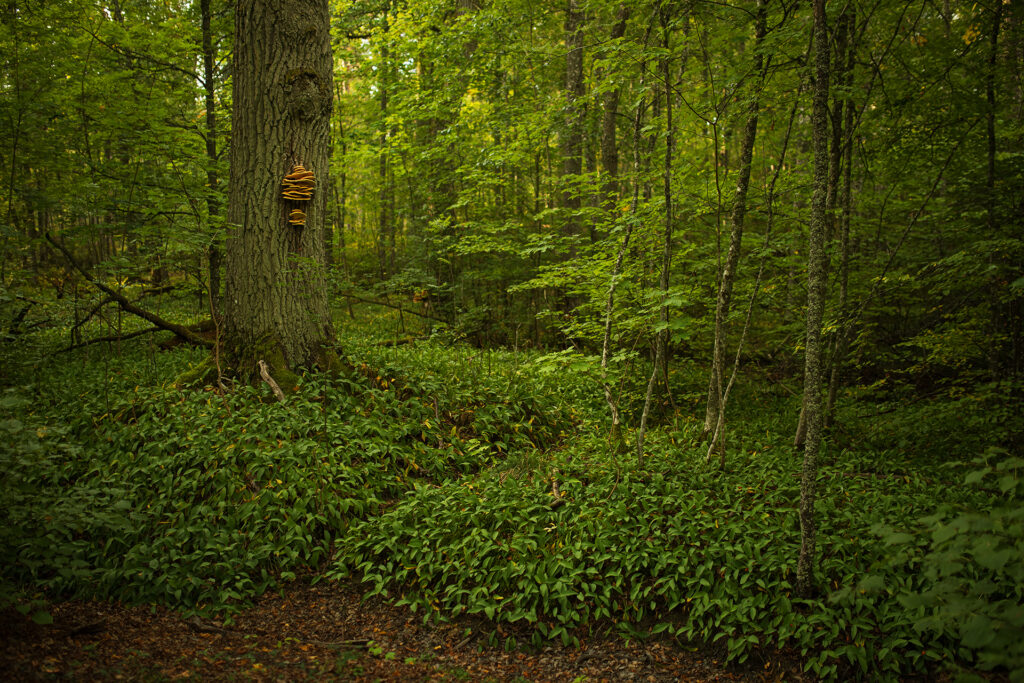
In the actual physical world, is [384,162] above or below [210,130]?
above

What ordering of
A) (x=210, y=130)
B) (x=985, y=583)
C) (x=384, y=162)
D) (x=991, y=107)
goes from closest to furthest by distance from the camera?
(x=985, y=583) → (x=991, y=107) → (x=210, y=130) → (x=384, y=162)

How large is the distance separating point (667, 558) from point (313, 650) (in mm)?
2792

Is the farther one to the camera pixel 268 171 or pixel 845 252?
pixel 845 252

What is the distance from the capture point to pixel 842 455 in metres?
5.94

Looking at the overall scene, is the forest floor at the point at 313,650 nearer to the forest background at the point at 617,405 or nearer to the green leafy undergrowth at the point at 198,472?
the forest background at the point at 617,405

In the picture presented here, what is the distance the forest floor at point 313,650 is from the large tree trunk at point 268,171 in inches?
116

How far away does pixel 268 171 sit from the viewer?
607 centimetres

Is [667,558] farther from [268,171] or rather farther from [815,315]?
[268,171]

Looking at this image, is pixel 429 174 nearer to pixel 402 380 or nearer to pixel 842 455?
pixel 402 380

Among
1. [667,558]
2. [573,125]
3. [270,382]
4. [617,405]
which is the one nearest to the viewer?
[667,558]

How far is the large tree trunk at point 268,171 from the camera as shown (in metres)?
6.04

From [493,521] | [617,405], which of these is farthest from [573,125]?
[493,521]

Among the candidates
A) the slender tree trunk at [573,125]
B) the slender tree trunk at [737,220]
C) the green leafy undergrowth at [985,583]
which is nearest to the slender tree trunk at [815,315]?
the green leafy undergrowth at [985,583]

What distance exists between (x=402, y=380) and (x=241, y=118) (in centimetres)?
391
